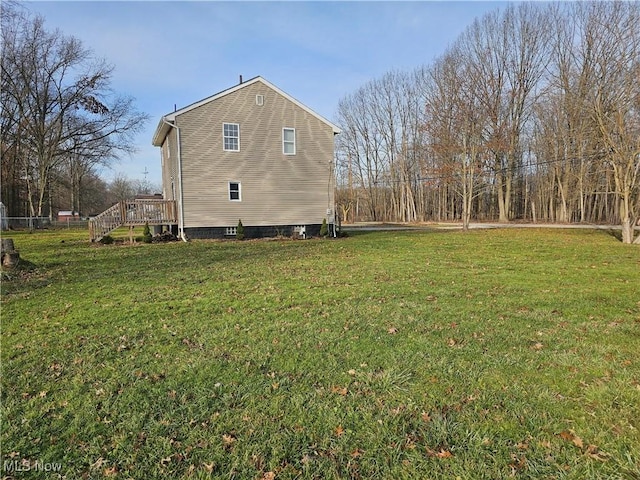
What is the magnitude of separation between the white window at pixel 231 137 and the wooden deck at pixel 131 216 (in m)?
3.60

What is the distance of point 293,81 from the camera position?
23.5 metres

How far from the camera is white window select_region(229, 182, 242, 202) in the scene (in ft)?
55.6

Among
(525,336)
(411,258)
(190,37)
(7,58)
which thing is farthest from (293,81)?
(525,336)

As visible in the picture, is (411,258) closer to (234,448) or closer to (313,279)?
(313,279)

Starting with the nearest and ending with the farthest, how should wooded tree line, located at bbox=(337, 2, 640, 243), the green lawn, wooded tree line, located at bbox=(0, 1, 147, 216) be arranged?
the green lawn → wooded tree line, located at bbox=(337, 2, 640, 243) → wooded tree line, located at bbox=(0, 1, 147, 216)

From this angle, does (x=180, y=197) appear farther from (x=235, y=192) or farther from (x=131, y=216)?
(x=235, y=192)

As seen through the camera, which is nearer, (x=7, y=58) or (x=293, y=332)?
(x=293, y=332)

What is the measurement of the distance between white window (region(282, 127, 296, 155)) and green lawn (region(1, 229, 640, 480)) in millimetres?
12208

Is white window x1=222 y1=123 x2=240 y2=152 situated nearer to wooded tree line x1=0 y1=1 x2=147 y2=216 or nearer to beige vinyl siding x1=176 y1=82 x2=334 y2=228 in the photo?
beige vinyl siding x1=176 y1=82 x2=334 y2=228

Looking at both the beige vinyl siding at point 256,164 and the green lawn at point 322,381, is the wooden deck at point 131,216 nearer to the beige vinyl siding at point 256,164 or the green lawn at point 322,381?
the beige vinyl siding at point 256,164

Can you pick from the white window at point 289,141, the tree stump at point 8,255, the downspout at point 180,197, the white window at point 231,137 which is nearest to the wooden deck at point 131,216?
Result: the downspout at point 180,197

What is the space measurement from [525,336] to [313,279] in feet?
13.8

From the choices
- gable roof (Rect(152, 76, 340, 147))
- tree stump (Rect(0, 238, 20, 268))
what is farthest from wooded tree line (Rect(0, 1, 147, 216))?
tree stump (Rect(0, 238, 20, 268))

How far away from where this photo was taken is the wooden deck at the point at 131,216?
50.2 feet
